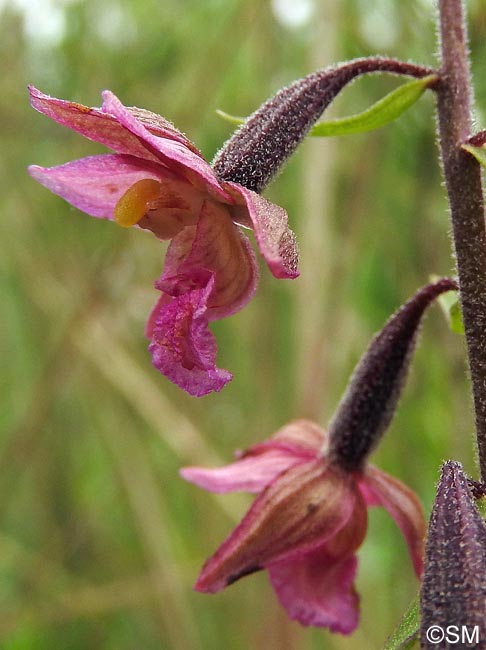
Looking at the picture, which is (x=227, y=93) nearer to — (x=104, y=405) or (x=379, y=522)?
(x=104, y=405)

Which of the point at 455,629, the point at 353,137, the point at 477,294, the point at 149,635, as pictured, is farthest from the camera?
the point at 149,635

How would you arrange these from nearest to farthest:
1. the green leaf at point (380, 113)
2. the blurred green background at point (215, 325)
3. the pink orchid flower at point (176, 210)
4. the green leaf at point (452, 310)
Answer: the pink orchid flower at point (176, 210) < the green leaf at point (380, 113) < the green leaf at point (452, 310) < the blurred green background at point (215, 325)

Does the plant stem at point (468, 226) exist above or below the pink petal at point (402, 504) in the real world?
above

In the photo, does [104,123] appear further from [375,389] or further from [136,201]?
[375,389]

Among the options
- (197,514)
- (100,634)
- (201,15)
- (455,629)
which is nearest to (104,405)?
(197,514)

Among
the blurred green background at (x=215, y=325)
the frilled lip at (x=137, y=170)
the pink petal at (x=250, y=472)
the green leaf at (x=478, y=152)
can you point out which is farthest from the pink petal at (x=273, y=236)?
the blurred green background at (x=215, y=325)

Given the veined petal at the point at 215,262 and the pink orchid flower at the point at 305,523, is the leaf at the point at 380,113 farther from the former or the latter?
A: the pink orchid flower at the point at 305,523

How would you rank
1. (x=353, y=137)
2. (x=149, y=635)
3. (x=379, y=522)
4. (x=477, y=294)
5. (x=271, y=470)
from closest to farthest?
1. (x=477, y=294)
2. (x=271, y=470)
3. (x=353, y=137)
4. (x=379, y=522)
5. (x=149, y=635)
